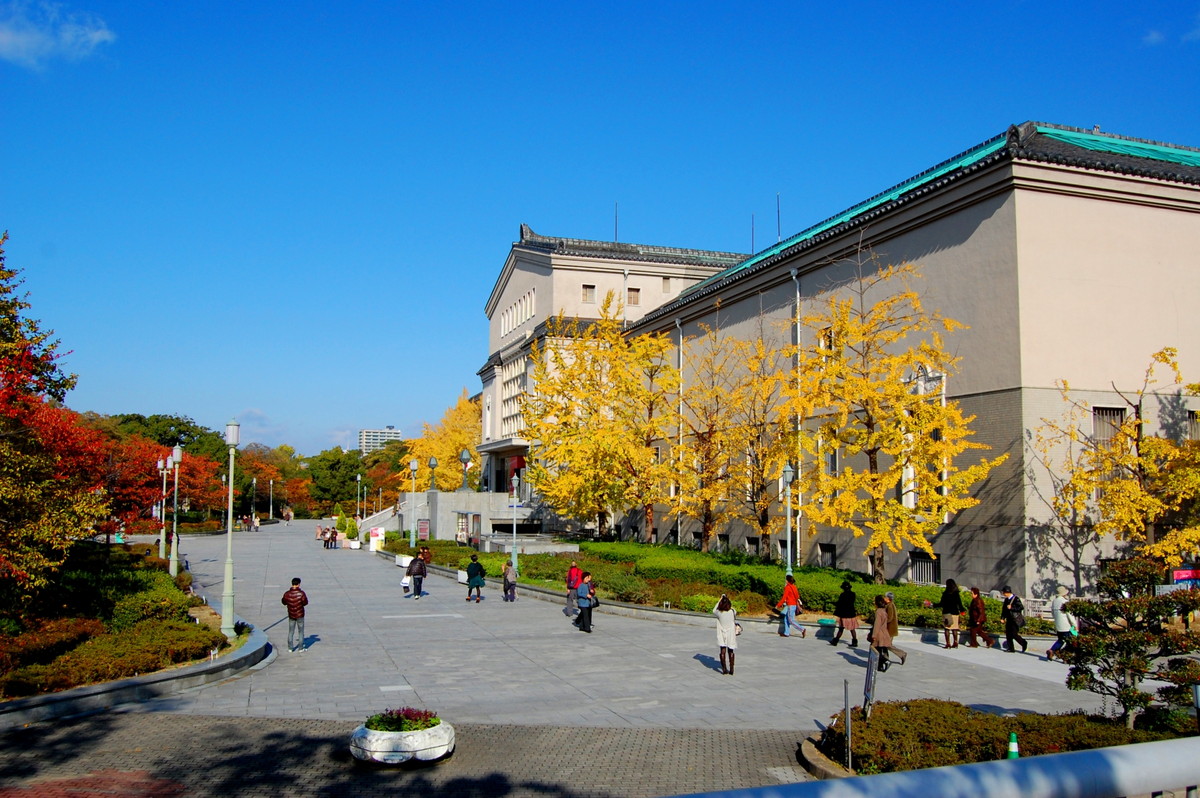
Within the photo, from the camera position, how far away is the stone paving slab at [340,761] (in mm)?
9758

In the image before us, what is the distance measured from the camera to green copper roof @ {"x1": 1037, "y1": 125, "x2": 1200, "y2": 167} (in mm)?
26747

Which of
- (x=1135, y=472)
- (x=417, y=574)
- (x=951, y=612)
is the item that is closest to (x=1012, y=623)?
(x=951, y=612)

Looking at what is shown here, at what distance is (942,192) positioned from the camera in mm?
25453

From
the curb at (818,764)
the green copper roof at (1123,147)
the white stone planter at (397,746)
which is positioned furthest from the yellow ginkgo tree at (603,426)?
the white stone planter at (397,746)

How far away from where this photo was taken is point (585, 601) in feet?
70.1

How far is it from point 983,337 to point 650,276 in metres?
32.5

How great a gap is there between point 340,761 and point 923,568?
19.3 meters

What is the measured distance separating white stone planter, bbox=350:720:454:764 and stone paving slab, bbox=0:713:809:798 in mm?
147

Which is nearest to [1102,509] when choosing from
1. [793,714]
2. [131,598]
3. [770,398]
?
[793,714]

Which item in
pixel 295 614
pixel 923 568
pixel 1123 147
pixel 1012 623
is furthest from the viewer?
pixel 1123 147

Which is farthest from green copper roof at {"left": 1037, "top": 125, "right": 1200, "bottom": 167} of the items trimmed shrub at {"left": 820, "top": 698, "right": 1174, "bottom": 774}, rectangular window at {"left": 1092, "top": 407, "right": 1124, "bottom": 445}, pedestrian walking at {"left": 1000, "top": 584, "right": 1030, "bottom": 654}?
trimmed shrub at {"left": 820, "top": 698, "right": 1174, "bottom": 774}

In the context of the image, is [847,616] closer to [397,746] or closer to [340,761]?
[397,746]

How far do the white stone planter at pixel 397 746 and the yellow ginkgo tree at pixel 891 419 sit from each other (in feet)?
49.3

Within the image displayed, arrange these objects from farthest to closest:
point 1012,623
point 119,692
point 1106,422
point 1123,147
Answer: point 1123,147
point 1106,422
point 1012,623
point 119,692
